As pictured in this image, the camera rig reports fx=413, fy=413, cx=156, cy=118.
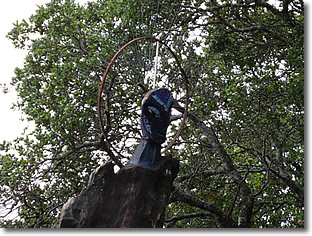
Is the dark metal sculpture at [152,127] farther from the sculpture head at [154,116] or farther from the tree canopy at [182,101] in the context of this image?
the tree canopy at [182,101]

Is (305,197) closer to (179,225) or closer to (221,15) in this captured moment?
(179,225)

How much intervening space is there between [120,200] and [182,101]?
229cm

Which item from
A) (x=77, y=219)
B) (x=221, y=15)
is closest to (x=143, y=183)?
(x=77, y=219)

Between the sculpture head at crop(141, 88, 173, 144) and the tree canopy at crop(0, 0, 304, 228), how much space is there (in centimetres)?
94

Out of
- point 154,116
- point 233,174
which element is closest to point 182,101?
point 233,174

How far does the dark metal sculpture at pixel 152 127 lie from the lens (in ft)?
11.1

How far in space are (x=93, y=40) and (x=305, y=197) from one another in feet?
9.96

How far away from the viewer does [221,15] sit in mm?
5430

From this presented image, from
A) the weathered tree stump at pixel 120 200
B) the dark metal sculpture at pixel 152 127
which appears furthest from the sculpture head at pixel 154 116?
the weathered tree stump at pixel 120 200

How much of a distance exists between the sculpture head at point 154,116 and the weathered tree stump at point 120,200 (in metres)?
0.25

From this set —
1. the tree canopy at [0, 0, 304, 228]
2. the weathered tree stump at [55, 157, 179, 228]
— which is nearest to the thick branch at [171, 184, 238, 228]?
the tree canopy at [0, 0, 304, 228]

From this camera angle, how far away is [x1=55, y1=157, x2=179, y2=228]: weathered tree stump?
307 cm

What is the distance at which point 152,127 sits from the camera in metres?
3.42

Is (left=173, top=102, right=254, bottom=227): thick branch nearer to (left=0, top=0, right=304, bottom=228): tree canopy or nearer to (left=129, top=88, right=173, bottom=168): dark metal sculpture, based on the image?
(left=0, top=0, right=304, bottom=228): tree canopy
